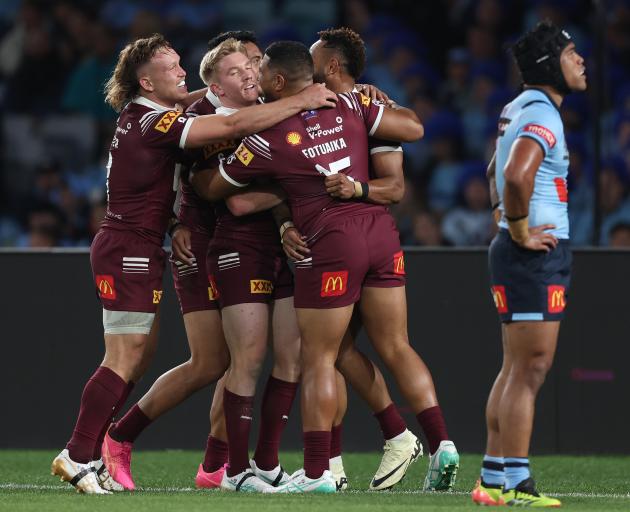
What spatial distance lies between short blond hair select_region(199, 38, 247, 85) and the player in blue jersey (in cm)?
165

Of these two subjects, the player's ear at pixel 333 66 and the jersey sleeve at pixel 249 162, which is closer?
the jersey sleeve at pixel 249 162

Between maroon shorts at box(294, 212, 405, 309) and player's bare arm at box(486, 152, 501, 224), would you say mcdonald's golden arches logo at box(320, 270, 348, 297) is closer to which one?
maroon shorts at box(294, 212, 405, 309)

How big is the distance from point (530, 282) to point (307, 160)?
1367 millimetres

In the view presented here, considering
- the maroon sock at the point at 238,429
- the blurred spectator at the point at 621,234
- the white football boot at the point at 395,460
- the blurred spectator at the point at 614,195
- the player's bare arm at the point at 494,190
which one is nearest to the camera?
the player's bare arm at the point at 494,190

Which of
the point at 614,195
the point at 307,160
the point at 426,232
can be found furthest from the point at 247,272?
the point at 614,195

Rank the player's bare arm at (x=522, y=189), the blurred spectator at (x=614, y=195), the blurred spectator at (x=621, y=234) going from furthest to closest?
the blurred spectator at (x=614, y=195) → the blurred spectator at (x=621, y=234) → the player's bare arm at (x=522, y=189)

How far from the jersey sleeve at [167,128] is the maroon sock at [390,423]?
1705 mm

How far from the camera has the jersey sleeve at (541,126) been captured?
535 cm

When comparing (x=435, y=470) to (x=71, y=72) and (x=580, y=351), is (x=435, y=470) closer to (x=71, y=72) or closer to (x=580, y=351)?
(x=580, y=351)

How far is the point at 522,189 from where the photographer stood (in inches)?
208

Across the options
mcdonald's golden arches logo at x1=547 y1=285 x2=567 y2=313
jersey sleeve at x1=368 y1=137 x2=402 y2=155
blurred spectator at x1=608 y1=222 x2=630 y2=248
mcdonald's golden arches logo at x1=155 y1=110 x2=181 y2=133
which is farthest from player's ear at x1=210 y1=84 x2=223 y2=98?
blurred spectator at x1=608 y1=222 x2=630 y2=248

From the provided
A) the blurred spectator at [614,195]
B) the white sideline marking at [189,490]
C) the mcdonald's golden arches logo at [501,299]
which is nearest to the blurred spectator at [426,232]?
the blurred spectator at [614,195]

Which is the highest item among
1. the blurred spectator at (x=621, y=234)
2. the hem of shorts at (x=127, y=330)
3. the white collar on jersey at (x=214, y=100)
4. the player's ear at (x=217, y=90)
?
the player's ear at (x=217, y=90)

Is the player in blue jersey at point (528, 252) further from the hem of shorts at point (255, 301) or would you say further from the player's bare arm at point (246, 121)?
the hem of shorts at point (255, 301)
